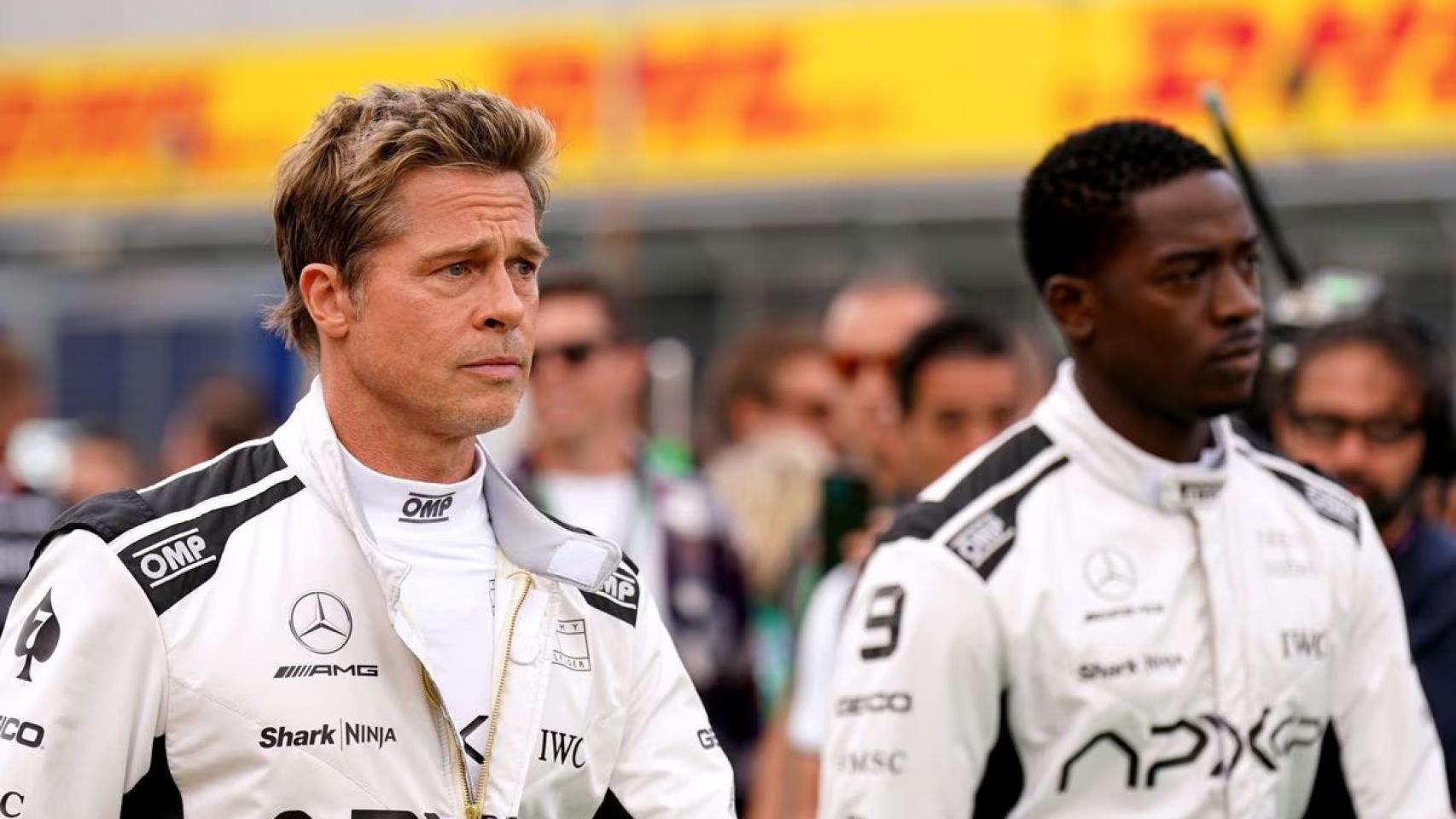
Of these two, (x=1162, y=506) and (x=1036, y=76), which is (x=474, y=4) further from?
(x=1162, y=506)

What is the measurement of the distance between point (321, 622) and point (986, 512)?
154cm

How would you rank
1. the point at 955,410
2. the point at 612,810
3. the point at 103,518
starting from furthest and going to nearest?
the point at 955,410 < the point at 612,810 < the point at 103,518

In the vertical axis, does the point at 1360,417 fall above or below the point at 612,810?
above

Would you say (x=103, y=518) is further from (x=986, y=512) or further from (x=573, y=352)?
(x=573, y=352)

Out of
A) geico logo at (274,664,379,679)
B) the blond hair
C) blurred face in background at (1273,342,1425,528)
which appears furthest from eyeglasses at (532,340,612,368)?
geico logo at (274,664,379,679)

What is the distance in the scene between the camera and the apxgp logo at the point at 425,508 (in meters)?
3.68

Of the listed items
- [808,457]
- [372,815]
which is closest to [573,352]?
[808,457]

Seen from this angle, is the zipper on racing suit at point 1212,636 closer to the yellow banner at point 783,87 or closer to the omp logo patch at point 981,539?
the omp logo patch at point 981,539

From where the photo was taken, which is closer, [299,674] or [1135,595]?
[299,674]

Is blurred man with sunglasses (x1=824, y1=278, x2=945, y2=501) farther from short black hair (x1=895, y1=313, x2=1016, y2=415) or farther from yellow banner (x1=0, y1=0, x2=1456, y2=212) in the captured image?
yellow banner (x1=0, y1=0, x2=1456, y2=212)

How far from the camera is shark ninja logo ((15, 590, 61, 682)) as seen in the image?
337 cm

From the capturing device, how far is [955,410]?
6863 mm

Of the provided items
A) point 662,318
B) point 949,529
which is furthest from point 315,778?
point 662,318

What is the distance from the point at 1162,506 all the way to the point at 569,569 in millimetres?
1414
